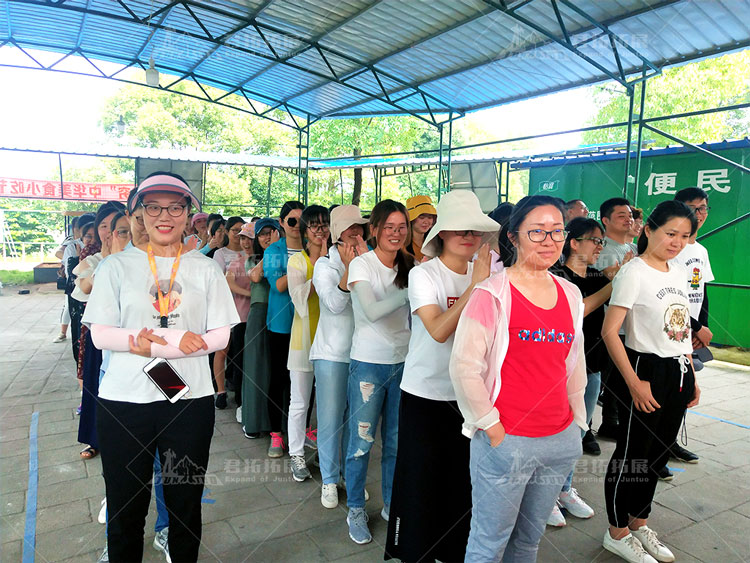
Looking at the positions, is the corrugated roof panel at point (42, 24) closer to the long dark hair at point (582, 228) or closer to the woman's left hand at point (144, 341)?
the woman's left hand at point (144, 341)

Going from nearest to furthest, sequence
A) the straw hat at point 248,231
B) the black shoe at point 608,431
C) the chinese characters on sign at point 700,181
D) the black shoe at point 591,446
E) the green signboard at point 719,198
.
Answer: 1. the black shoe at point 591,446
2. the black shoe at point 608,431
3. the straw hat at point 248,231
4. the green signboard at point 719,198
5. the chinese characters on sign at point 700,181

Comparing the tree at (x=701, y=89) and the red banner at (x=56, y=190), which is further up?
the tree at (x=701, y=89)

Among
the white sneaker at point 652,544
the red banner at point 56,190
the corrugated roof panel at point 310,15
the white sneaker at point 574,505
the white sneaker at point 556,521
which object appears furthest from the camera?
the red banner at point 56,190

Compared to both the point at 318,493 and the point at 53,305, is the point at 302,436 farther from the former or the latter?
the point at 53,305

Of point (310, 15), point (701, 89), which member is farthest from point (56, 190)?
point (701, 89)

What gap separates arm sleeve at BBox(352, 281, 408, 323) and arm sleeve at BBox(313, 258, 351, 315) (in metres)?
0.30

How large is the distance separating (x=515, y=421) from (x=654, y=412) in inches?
43.4

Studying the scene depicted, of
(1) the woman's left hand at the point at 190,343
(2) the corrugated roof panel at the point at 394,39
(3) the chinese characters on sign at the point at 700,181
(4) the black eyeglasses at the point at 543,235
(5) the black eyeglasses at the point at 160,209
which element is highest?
(2) the corrugated roof panel at the point at 394,39

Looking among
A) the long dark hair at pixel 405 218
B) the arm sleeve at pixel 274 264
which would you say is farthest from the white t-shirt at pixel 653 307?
the arm sleeve at pixel 274 264

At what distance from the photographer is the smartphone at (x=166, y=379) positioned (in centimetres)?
178

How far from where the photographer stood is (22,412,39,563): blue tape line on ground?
2.40 meters

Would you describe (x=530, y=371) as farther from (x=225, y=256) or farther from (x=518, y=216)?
(x=225, y=256)

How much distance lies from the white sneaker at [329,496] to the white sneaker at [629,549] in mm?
1386

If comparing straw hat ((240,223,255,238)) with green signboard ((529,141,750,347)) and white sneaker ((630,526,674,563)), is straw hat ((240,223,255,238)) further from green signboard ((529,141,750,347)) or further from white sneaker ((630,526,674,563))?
green signboard ((529,141,750,347))
